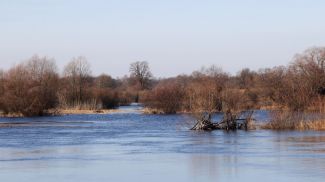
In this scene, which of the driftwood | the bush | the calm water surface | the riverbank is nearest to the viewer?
the calm water surface

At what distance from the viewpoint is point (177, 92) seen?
185ft

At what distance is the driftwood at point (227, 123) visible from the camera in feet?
108

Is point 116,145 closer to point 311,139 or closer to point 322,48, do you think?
point 311,139

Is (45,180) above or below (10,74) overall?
below

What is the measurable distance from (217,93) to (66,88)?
37664 millimetres

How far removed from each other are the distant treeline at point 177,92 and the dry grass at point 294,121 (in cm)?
61

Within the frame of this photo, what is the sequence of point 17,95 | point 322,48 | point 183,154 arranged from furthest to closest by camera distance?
point 322,48
point 17,95
point 183,154

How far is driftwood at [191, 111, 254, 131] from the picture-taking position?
108 feet

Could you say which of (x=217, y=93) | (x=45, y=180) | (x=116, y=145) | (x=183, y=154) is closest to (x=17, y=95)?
(x=217, y=93)

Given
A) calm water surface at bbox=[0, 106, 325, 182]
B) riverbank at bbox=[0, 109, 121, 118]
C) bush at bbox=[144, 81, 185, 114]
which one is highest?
bush at bbox=[144, 81, 185, 114]

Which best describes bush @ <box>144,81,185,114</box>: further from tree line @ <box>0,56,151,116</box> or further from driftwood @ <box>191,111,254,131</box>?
driftwood @ <box>191,111,254,131</box>

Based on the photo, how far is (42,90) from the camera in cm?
5800

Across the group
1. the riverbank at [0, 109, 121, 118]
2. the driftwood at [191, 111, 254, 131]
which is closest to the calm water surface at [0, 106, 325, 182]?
the driftwood at [191, 111, 254, 131]

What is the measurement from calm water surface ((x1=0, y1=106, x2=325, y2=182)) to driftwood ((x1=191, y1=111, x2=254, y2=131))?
98.6 inches
